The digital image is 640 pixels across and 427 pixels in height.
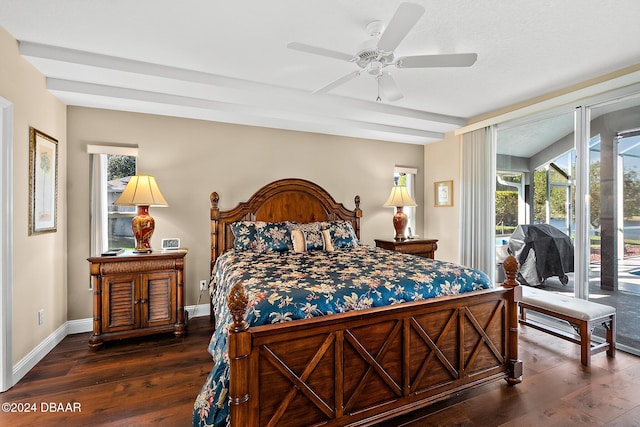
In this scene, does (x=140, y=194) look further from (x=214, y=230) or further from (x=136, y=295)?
(x=136, y=295)

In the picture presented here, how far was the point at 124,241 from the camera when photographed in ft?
11.9

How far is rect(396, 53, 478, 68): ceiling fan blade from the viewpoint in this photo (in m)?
2.14

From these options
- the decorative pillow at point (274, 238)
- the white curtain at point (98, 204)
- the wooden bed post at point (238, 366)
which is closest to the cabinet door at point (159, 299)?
the white curtain at point (98, 204)

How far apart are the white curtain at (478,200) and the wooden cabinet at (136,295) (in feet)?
12.3

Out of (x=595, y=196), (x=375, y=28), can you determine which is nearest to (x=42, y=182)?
(x=375, y=28)

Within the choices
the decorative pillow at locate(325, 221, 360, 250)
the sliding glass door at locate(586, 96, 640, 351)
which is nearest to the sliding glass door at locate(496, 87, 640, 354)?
the sliding glass door at locate(586, 96, 640, 351)

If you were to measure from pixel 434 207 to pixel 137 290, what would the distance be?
170 inches

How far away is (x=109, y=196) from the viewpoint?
3562 millimetres

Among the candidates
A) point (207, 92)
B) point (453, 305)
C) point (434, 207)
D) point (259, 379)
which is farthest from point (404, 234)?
point (259, 379)

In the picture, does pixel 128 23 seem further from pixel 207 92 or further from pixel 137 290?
pixel 137 290

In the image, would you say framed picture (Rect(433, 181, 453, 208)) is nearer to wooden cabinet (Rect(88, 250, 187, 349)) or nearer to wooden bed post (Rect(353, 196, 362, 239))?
wooden bed post (Rect(353, 196, 362, 239))

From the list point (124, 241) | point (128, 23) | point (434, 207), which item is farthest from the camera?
point (434, 207)

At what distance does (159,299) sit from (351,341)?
233 cm

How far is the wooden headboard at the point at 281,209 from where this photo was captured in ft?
12.7
